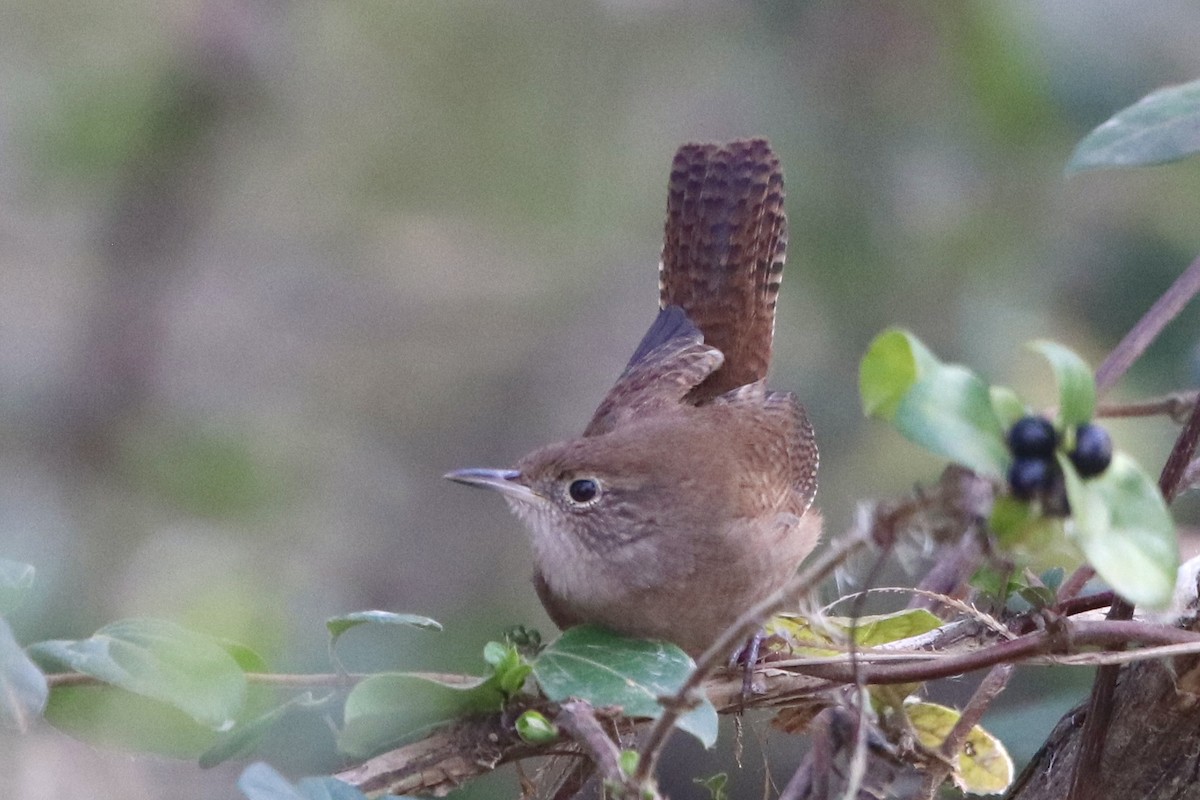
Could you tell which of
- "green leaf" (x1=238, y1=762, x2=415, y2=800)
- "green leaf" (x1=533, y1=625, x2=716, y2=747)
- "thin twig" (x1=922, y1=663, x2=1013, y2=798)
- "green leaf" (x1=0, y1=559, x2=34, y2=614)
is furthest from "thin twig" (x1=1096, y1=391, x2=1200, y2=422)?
"green leaf" (x1=0, y1=559, x2=34, y2=614)

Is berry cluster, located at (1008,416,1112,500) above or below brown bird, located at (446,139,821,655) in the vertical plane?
above

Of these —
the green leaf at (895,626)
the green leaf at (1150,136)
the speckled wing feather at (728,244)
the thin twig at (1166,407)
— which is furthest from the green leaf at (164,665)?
the speckled wing feather at (728,244)

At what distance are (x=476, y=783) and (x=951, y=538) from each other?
1246 mm

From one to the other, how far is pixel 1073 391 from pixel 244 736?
118cm

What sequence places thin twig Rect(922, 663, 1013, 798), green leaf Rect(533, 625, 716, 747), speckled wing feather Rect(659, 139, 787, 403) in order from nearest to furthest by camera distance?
green leaf Rect(533, 625, 716, 747) → thin twig Rect(922, 663, 1013, 798) → speckled wing feather Rect(659, 139, 787, 403)

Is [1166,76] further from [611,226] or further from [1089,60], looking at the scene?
[611,226]

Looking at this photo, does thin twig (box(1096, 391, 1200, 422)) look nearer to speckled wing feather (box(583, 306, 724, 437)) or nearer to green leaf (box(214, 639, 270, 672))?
green leaf (box(214, 639, 270, 672))

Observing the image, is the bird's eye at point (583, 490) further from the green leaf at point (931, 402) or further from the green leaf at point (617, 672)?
the green leaf at point (931, 402)

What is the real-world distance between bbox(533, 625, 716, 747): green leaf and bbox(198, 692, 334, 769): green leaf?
33cm

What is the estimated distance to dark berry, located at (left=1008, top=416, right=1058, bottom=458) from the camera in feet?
4.09

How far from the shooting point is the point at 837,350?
4.53 m

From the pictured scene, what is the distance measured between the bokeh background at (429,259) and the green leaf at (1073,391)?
4.64ft

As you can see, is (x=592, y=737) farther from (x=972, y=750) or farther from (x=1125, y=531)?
(x=972, y=750)

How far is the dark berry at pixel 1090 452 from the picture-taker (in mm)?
1251
